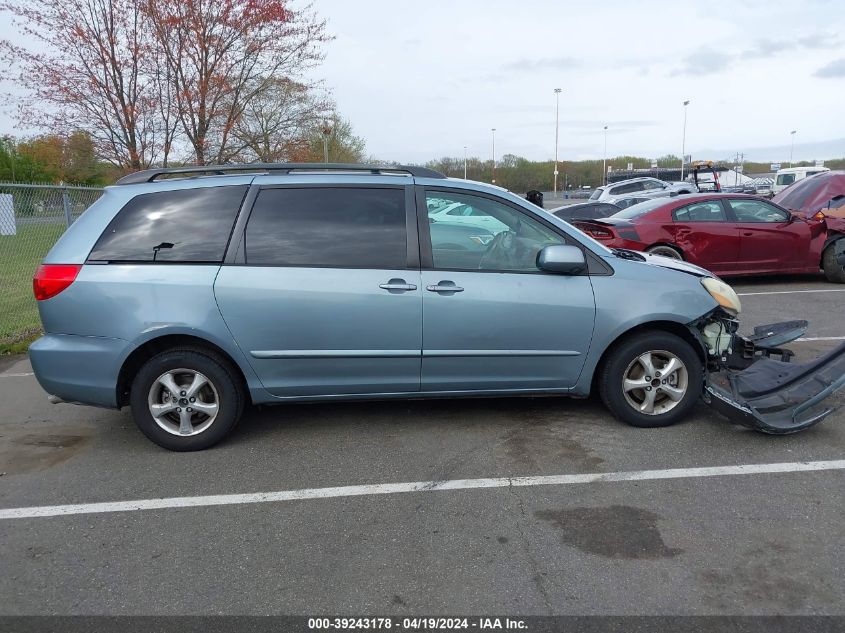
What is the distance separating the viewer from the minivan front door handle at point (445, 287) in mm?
4086

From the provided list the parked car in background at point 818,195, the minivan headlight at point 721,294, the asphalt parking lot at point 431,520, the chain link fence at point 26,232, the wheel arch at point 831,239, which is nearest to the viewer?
the asphalt parking lot at point 431,520

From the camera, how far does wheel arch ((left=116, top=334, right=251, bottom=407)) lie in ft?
13.3

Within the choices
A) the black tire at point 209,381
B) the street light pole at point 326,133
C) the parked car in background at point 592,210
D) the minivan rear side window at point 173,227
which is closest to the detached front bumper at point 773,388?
the black tire at point 209,381

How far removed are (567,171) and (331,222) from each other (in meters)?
91.7

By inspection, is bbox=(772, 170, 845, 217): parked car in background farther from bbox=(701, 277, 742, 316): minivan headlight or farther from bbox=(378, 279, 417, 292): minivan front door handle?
bbox=(378, 279, 417, 292): minivan front door handle

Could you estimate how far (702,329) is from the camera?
4496mm

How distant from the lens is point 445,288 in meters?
4.09

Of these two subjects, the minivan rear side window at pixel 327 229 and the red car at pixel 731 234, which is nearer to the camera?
the minivan rear side window at pixel 327 229

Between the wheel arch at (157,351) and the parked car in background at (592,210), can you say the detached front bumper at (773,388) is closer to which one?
the wheel arch at (157,351)

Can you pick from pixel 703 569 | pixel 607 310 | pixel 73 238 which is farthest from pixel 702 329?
pixel 73 238

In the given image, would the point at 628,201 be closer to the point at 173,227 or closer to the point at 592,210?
the point at 592,210

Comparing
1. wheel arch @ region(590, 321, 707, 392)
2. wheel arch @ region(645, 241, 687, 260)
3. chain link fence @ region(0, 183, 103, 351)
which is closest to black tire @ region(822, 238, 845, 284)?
wheel arch @ region(645, 241, 687, 260)

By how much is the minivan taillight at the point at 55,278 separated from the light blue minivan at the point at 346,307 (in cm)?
1

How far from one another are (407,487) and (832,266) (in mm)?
9169
